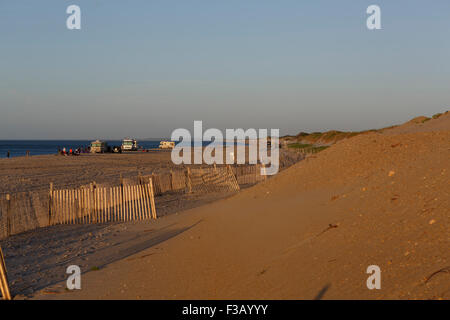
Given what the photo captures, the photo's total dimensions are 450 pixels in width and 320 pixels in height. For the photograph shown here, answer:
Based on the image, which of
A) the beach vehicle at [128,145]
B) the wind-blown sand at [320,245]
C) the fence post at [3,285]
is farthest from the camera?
the beach vehicle at [128,145]

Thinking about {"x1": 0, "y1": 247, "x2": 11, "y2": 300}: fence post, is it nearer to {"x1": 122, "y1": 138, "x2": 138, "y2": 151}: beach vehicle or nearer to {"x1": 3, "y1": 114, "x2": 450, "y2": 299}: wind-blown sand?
{"x1": 3, "y1": 114, "x2": 450, "y2": 299}: wind-blown sand

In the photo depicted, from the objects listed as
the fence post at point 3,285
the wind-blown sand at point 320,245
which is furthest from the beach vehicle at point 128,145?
the fence post at point 3,285

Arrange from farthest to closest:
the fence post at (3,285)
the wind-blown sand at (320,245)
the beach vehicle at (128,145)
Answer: the beach vehicle at (128,145) < the fence post at (3,285) < the wind-blown sand at (320,245)

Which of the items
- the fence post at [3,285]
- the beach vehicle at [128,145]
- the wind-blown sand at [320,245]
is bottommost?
the fence post at [3,285]

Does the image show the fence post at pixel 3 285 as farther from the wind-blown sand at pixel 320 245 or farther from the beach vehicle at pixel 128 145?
the beach vehicle at pixel 128 145

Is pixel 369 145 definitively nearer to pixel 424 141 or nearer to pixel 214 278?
pixel 424 141

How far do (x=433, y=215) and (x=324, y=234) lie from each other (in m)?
1.61

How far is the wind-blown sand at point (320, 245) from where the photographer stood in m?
5.27

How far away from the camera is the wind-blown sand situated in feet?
17.3

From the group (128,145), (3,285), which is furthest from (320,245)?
(128,145)

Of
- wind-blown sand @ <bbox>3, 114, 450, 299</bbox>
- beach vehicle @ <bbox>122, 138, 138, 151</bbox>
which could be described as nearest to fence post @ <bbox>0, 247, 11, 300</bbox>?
wind-blown sand @ <bbox>3, 114, 450, 299</bbox>
